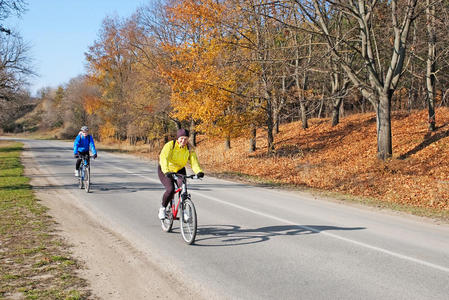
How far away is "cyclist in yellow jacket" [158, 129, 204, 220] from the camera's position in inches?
283

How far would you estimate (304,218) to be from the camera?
9102 millimetres

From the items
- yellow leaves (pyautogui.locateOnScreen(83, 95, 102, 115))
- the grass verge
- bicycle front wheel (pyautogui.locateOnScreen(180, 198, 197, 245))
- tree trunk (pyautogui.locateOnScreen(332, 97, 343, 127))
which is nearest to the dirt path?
the grass verge

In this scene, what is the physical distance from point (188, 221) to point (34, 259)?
244 centimetres

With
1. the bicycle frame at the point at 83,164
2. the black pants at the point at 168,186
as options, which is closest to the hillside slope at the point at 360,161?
the bicycle frame at the point at 83,164

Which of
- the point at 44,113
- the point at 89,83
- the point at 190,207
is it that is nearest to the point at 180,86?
the point at 190,207

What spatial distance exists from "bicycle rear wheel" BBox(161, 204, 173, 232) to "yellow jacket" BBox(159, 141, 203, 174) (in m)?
0.82

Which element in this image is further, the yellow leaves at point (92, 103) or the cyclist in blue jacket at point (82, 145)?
the yellow leaves at point (92, 103)

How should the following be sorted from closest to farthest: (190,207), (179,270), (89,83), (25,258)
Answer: (179,270) → (25,258) → (190,207) → (89,83)

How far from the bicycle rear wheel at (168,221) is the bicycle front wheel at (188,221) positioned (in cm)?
49

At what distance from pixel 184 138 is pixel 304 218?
3.70 metres

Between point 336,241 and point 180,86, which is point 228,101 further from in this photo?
point 336,241

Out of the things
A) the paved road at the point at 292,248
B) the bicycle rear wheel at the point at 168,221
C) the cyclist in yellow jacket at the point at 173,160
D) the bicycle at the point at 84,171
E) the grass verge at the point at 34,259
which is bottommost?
the paved road at the point at 292,248

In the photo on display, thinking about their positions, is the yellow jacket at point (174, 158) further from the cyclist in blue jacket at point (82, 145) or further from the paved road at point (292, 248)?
the cyclist in blue jacket at point (82, 145)

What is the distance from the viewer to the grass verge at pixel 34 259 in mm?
4621
